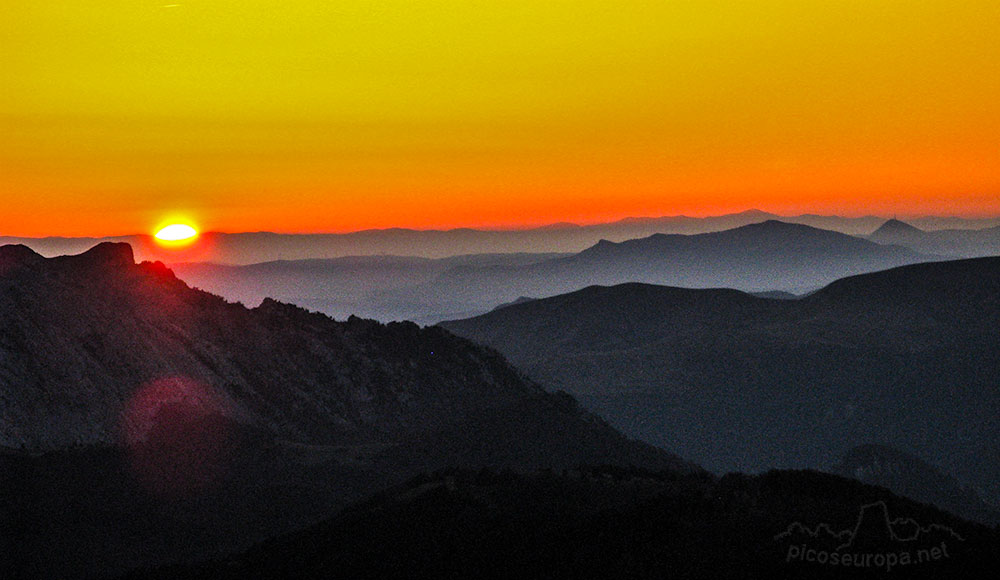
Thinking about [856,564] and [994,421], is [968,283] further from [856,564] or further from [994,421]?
[856,564]

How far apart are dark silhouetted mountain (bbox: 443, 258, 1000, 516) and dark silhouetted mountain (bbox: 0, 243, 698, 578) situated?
42330 millimetres

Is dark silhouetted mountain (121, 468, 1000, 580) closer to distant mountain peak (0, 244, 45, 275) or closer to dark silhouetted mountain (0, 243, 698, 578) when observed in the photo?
dark silhouetted mountain (0, 243, 698, 578)

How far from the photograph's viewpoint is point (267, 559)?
54312 millimetres

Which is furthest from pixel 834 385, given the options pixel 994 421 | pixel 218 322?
pixel 218 322

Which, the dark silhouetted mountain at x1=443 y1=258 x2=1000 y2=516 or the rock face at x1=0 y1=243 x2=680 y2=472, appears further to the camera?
the dark silhouetted mountain at x1=443 y1=258 x2=1000 y2=516

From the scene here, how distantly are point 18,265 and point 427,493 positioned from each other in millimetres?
55400

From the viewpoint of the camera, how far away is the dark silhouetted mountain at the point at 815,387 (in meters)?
146

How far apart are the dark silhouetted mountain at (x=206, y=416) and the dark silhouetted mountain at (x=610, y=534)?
688 inches

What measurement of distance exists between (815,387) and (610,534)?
390 ft

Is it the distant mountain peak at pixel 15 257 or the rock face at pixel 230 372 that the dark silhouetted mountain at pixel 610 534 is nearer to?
the rock face at pixel 230 372

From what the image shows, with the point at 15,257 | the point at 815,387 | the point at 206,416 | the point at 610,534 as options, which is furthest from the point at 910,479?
the point at 15,257

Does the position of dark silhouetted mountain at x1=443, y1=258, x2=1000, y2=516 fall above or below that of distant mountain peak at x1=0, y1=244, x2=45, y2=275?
below

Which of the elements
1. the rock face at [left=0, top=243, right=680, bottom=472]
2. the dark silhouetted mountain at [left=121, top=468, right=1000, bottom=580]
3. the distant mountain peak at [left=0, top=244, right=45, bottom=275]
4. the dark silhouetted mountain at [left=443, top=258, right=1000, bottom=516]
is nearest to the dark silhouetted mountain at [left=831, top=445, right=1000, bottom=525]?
the dark silhouetted mountain at [left=443, top=258, right=1000, bottom=516]

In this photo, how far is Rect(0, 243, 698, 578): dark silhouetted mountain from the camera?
76562 millimetres
